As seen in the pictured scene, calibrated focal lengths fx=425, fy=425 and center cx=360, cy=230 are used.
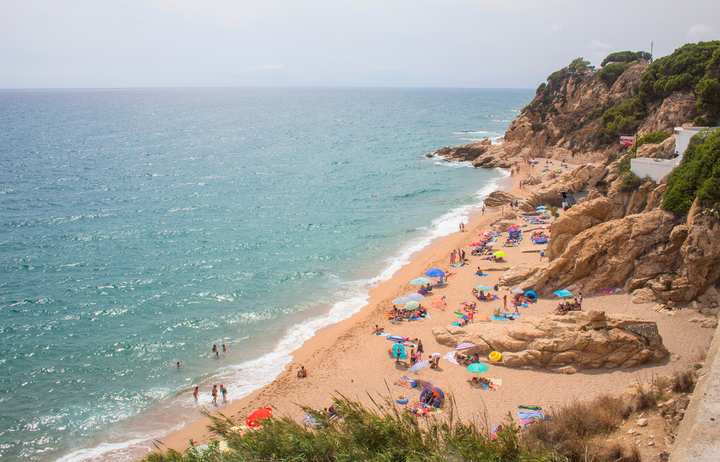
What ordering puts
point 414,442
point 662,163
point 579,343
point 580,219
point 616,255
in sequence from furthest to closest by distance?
point 580,219 < point 662,163 < point 616,255 < point 579,343 < point 414,442

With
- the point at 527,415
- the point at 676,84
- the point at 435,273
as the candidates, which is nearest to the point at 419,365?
the point at 527,415

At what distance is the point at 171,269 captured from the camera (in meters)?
33.8

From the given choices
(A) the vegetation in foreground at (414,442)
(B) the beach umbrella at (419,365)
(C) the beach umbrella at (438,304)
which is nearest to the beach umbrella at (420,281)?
(C) the beach umbrella at (438,304)

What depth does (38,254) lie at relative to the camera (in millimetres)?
36156

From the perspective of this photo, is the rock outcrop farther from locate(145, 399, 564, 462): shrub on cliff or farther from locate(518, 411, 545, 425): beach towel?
Result: locate(145, 399, 564, 462): shrub on cliff

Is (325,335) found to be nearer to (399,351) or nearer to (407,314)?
(407,314)

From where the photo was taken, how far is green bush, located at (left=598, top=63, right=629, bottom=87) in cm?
6184

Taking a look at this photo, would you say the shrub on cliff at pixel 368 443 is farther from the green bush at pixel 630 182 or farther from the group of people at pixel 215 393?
the green bush at pixel 630 182

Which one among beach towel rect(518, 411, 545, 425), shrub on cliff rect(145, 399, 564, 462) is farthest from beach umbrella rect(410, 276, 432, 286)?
shrub on cliff rect(145, 399, 564, 462)

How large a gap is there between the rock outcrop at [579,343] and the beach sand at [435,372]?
38cm

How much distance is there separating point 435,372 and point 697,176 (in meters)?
15.1

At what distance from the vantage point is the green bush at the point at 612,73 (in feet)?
203

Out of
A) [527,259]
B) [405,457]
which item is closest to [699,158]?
[527,259]

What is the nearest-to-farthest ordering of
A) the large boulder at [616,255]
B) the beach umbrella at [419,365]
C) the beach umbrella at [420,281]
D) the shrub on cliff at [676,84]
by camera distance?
the beach umbrella at [419,365] < the large boulder at [616,255] < the beach umbrella at [420,281] < the shrub on cliff at [676,84]
